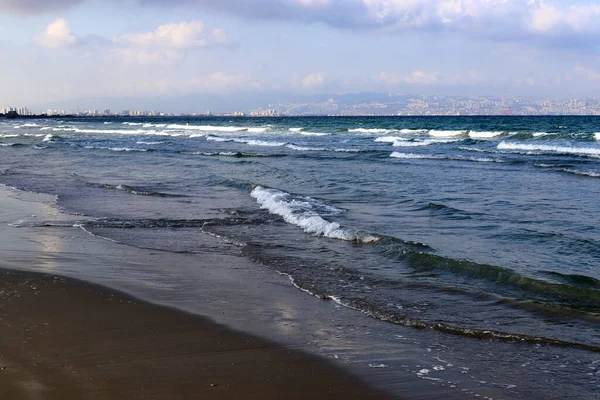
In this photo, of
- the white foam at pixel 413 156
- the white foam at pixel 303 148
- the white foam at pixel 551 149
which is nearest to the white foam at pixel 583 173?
the white foam at pixel 413 156

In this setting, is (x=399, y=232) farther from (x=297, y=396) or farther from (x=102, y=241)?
(x=297, y=396)

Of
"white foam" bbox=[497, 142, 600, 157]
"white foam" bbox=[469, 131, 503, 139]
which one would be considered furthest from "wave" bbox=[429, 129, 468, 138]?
"white foam" bbox=[497, 142, 600, 157]

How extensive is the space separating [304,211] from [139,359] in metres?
8.17

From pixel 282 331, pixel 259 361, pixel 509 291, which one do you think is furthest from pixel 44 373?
pixel 509 291

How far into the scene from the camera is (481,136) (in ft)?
161

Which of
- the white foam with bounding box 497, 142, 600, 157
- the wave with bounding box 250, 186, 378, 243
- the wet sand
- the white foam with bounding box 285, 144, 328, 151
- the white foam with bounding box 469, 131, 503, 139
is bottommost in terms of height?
the wet sand

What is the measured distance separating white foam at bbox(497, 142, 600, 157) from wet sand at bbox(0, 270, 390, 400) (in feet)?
88.6

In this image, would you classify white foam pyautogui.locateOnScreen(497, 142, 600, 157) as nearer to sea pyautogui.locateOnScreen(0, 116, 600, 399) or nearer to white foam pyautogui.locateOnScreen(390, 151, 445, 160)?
white foam pyautogui.locateOnScreen(390, 151, 445, 160)

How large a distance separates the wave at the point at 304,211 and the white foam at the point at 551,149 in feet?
62.6

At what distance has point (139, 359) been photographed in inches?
197

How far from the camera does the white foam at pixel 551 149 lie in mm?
30380

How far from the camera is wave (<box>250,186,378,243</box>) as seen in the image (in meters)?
10.7

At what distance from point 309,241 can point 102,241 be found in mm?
3382

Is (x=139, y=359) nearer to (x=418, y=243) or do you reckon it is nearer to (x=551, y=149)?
(x=418, y=243)
